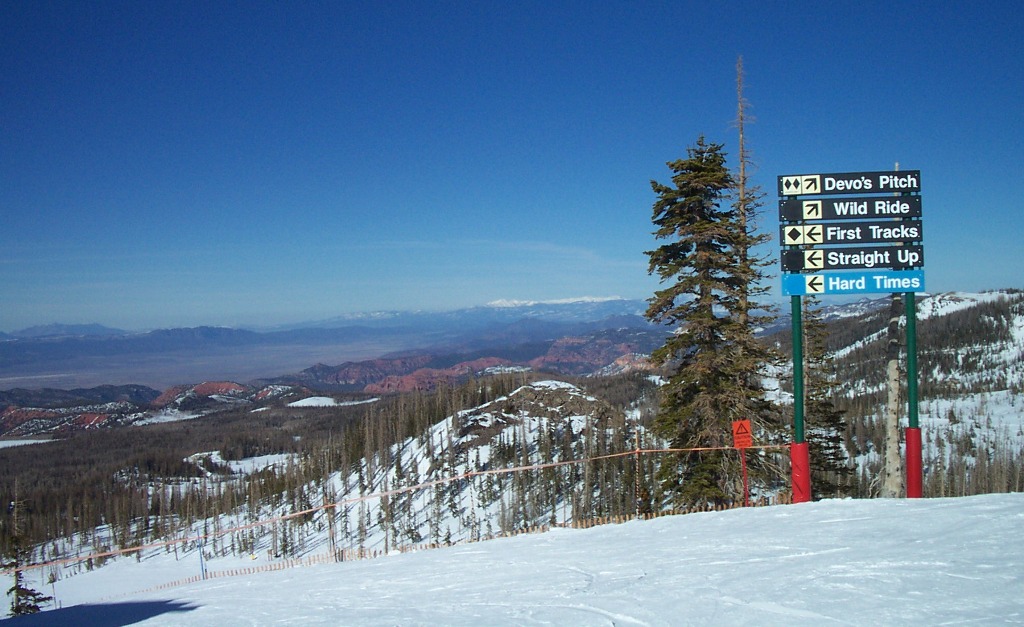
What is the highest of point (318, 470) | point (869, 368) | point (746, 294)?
point (746, 294)

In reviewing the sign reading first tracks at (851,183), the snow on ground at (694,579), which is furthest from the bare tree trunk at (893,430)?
the snow on ground at (694,579)

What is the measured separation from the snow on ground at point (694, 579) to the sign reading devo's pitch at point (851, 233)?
14.2 feet

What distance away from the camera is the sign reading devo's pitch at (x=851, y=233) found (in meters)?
13.1

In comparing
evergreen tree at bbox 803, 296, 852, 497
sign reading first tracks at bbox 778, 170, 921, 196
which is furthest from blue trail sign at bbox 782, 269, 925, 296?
evergreen tree at bbox 803, 296, 852, 497

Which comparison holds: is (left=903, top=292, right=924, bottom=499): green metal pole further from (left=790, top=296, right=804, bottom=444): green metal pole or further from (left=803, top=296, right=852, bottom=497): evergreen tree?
(left=803, top=296, right=852, bottom=497): evergreen tree

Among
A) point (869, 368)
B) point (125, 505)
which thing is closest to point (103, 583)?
point (125, 505)

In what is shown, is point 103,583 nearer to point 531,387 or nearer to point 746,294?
point 531,387

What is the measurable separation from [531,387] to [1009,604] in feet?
369

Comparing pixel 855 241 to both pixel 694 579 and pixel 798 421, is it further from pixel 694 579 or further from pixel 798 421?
pixel 694 579

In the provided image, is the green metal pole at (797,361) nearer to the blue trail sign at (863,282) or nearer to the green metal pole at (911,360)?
the blue trail sign at (863,282)

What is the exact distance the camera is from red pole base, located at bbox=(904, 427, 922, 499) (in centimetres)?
1294

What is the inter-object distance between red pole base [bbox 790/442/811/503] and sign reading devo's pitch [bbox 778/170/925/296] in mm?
3308

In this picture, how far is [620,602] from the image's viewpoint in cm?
727

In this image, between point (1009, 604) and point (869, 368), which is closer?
point (1009, 604)
